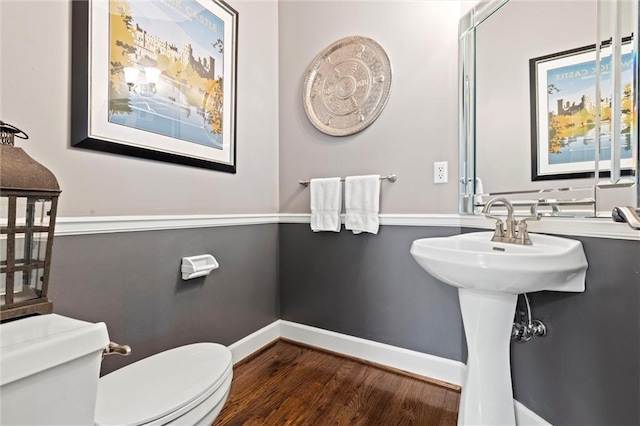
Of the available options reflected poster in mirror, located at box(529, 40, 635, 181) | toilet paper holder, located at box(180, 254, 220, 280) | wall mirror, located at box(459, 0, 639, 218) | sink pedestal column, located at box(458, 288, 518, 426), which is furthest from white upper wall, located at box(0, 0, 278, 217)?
reflected poster in mirror, located at box(529, 40, 635, 181)

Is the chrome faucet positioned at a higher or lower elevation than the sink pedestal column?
higher

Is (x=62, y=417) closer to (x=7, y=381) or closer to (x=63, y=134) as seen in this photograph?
(x=7, y=381)

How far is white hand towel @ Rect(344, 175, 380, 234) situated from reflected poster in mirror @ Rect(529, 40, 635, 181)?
0.72m

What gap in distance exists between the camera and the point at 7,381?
491 millimetres

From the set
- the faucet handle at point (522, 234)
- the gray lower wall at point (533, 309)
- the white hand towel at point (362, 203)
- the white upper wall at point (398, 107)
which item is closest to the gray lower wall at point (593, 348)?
the gray lower wall at point (533, 309)

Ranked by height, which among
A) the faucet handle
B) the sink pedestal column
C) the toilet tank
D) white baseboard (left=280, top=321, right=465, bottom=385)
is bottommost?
white baseboard (left=280, top=321, right=465, bottom=385)

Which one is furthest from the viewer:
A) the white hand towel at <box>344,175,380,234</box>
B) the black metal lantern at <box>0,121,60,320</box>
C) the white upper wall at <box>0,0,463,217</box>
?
the white hand towel at <box>344,175,380,234</box>

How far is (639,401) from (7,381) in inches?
58.3

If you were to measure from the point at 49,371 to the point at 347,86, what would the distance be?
5.79ft

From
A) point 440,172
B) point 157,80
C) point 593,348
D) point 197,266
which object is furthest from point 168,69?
point 593,348

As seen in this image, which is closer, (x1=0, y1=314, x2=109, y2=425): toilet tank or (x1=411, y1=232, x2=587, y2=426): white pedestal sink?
(x1=0, y1=314, x2=109, y2=425): toilet tank

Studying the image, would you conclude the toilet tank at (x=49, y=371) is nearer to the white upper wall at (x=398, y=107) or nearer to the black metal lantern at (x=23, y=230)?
the black metal lantern at (x=23, y=230)

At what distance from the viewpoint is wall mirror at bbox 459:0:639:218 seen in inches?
35.9

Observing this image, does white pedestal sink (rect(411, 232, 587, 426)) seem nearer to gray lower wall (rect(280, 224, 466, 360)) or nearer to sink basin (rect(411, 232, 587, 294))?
sink basin (rect(411, 232, 587, 294))
